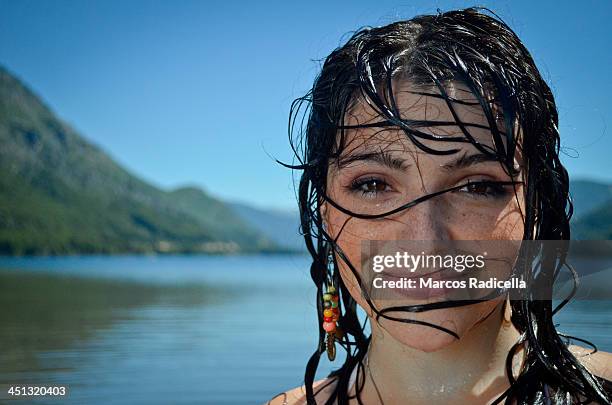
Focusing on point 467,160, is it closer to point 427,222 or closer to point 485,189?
point 485,189

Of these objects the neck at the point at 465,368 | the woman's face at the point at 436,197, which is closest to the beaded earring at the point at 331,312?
the neck at the point at 465,368

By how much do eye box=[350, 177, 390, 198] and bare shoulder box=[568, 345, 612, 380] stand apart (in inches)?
33.0

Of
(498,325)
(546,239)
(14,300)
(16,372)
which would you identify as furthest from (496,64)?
(14,300)

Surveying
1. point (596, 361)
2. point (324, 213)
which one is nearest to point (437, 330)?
point (324, 213)

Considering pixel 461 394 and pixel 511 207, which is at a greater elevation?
pixel 511 207

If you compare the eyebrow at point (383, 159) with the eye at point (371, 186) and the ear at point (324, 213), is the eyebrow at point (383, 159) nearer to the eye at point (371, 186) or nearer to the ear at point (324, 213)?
the eye at point (371, 186)

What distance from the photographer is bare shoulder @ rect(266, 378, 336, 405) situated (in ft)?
7.93

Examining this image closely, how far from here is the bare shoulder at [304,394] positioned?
2.42 meters

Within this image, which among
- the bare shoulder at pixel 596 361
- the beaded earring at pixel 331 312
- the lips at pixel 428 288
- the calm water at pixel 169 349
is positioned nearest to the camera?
the lips at pixel 428 288

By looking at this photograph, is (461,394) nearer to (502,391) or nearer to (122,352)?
(502,391)

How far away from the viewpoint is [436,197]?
1.74 m

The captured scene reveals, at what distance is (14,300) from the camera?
83.8 feet

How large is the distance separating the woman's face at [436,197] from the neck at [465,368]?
13cm

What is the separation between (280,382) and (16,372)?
3892mm
